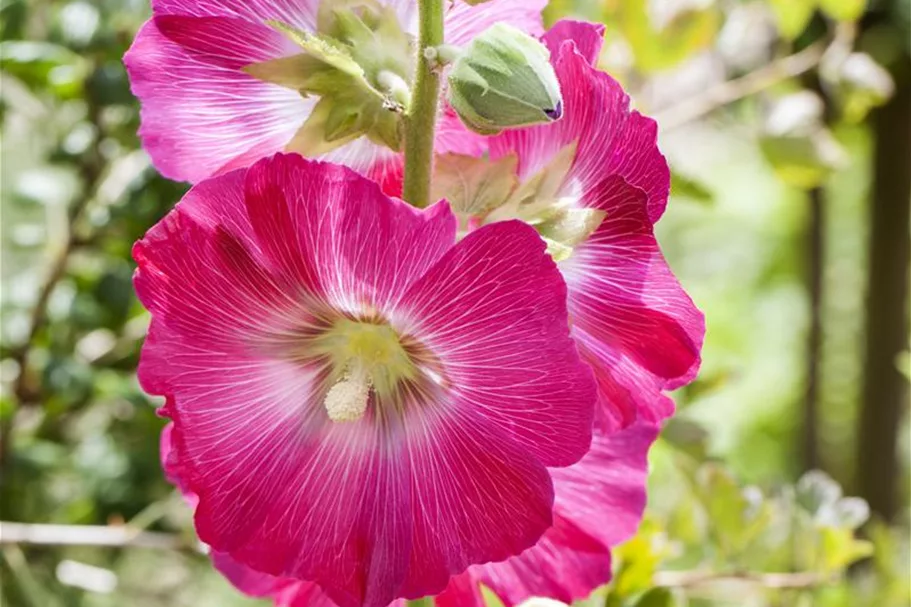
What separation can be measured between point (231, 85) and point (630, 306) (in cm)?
12

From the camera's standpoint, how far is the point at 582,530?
35cm

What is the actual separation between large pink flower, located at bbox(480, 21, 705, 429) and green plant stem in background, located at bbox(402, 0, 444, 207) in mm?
36

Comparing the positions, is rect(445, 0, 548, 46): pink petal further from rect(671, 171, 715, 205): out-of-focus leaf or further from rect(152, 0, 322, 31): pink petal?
rect(671, 171, 715, 205): out-of-focus leaf

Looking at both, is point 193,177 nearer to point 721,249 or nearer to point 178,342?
point 178,342

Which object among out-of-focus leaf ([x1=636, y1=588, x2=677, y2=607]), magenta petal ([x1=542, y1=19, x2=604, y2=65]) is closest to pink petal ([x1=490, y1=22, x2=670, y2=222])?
magenta petal ([x1=542, y1=19, x2=604, y2=65])

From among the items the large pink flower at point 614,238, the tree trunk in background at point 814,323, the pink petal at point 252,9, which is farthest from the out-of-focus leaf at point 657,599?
the tree trunk in background at point 814,323

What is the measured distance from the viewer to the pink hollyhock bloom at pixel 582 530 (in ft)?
1.13

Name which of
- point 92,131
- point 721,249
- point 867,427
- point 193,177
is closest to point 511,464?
point 193,177

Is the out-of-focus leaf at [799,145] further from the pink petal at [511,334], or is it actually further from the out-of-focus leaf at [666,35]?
the pink petal at [511,334]

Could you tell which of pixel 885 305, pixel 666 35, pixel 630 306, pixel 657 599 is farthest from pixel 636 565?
pixel 885 305

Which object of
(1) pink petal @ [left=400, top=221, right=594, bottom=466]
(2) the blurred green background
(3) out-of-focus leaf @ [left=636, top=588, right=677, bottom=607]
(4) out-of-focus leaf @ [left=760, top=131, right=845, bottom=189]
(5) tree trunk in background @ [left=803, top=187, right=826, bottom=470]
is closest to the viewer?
(1) pink petal @ [left=400, top=221, right=594, bottom=466]

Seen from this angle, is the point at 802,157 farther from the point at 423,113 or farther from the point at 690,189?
the point at 423,113

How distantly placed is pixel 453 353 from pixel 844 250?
223cm

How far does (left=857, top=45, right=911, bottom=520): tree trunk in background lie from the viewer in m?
1.43
